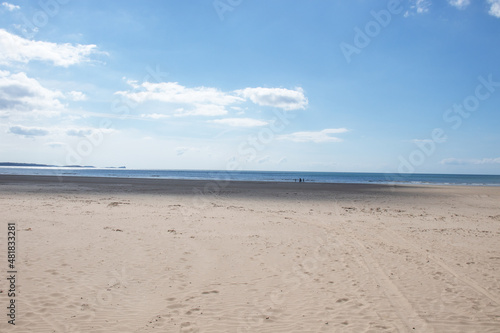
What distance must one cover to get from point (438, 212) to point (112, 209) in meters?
21.4

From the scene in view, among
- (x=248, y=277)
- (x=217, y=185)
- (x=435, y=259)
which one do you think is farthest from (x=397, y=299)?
(x=217, y=185)

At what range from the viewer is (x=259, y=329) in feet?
18.3

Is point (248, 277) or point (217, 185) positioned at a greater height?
point (217, 185)

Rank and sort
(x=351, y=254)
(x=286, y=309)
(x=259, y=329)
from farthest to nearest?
(x=351, y=254), (x=286, y=309), (x=259, y=329)

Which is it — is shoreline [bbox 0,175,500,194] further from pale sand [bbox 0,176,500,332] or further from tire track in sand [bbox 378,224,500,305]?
tire track in sand [bbox 378,224,500,305]

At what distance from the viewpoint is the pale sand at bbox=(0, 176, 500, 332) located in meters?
5.83

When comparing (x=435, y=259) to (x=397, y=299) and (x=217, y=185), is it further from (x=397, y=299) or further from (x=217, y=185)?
(x=217, y=185)

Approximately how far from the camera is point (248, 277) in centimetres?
811

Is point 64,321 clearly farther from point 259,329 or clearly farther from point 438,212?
point 438,212

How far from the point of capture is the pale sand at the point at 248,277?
583 cm

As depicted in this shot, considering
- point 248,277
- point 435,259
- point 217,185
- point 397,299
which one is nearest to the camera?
point 397,299

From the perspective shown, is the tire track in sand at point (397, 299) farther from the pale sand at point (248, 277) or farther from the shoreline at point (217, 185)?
the shoreline at point (217, 185)

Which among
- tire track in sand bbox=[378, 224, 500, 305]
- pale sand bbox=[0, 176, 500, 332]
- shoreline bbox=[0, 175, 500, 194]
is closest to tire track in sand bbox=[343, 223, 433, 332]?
pale sand bbox=[0, 176, 500, 332]


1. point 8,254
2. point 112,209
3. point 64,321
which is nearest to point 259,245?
point 64,321
